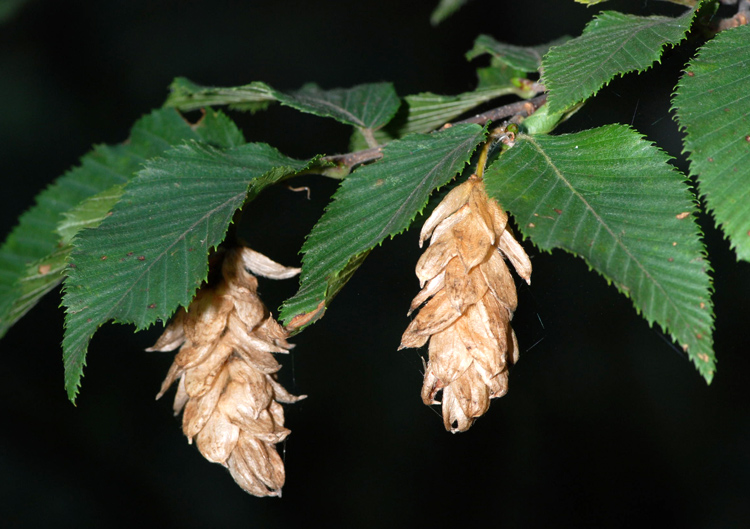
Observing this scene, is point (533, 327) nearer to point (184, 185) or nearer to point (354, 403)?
point (354, 403)

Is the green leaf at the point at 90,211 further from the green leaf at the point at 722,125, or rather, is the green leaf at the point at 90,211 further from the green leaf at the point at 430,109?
the green leaf at the point at 722,125

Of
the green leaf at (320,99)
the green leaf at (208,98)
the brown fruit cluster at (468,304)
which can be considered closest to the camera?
the brown fruit cluster at (468,304)

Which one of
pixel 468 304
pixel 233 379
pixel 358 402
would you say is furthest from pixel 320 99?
pixel 358 402

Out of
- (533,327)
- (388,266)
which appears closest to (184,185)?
(533,327)

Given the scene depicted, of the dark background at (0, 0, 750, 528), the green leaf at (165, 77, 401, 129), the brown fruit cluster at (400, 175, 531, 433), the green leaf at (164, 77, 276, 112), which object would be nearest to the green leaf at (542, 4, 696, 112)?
the brown fruit cluster at (400, 175, 531, 433)

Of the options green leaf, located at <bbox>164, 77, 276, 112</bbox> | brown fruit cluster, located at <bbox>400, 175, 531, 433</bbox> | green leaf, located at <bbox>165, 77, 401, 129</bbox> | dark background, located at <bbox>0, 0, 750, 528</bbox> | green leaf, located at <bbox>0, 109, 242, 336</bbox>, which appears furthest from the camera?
dark background, located at <bbox>0, 0, 750, 528</bbox>

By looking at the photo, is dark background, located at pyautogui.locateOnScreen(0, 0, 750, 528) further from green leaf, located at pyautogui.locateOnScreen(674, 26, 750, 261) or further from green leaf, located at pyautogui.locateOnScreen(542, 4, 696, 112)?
green leaf, located at pyautogui.locateOnScreen(674, 26, 750, 261)

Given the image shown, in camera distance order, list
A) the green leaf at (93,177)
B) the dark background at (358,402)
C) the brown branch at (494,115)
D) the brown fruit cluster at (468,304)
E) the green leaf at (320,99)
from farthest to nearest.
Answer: the dark background at (358,402) < the green leaf at (93,177) < the green leaf at (320,99) < the brown branch at (494,115) < the brown fruit cluster at (468,304)

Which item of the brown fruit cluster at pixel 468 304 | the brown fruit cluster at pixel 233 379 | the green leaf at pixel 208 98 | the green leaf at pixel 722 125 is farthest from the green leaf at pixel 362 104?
the green leaf at pixel 722 125
